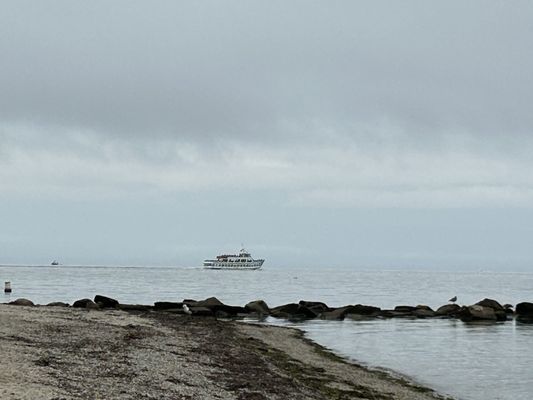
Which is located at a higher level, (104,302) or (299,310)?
(104,302)

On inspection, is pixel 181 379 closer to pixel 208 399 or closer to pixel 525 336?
pixel 208 399

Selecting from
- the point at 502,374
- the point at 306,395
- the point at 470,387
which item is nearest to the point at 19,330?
the point at 306,395

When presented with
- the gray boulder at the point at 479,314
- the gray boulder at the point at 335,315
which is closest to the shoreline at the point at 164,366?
the gray boulder at the point at 335,315

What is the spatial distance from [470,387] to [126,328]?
15085 millimetres

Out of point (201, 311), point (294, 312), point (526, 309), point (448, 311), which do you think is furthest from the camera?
point (448, 311)

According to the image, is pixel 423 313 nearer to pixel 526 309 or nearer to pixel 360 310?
pixel 360 310

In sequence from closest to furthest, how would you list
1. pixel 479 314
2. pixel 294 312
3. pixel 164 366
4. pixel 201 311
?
1. pixel 164 366
2. pixel 201 311
3. pixel 294 312
4. pixel 479 314

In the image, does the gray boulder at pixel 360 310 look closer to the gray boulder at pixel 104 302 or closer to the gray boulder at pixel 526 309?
the gray boulder at pixel 526 309

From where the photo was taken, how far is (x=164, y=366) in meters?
20.3

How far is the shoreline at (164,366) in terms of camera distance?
1584 centimetres

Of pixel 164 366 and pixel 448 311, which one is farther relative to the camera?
pixel 448 311

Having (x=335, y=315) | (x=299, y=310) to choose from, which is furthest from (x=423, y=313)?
(x=299, y=310)

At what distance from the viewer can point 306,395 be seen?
19734 millimetres

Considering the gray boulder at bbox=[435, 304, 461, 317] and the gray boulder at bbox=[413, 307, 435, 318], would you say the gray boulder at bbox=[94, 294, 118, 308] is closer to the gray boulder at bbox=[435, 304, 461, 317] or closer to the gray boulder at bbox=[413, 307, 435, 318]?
the gray boulder at bbox=[413, 307, 435, 318]
